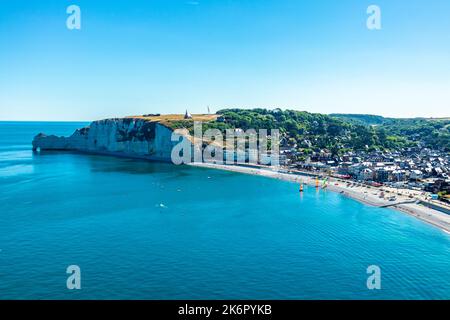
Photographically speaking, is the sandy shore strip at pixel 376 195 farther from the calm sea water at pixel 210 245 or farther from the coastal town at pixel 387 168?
the coastal town at pixel 387 168

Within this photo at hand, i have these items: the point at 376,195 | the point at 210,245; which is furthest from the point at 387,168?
the point at 210,245

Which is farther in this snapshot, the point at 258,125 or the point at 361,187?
the point at 258,125

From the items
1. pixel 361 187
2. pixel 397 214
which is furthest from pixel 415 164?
pixel 397 214

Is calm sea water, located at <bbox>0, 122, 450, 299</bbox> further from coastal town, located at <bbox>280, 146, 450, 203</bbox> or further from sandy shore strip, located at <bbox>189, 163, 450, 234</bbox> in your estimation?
coastal town, located at <bbox>280, 146, 450, 203</bbox>

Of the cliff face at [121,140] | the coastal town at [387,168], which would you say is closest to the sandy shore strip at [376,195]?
the coastal town at [387,168]

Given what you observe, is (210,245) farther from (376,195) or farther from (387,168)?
(387,168)

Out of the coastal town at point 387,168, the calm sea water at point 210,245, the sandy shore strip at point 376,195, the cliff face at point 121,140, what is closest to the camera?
the calm sea water at point 210,245
